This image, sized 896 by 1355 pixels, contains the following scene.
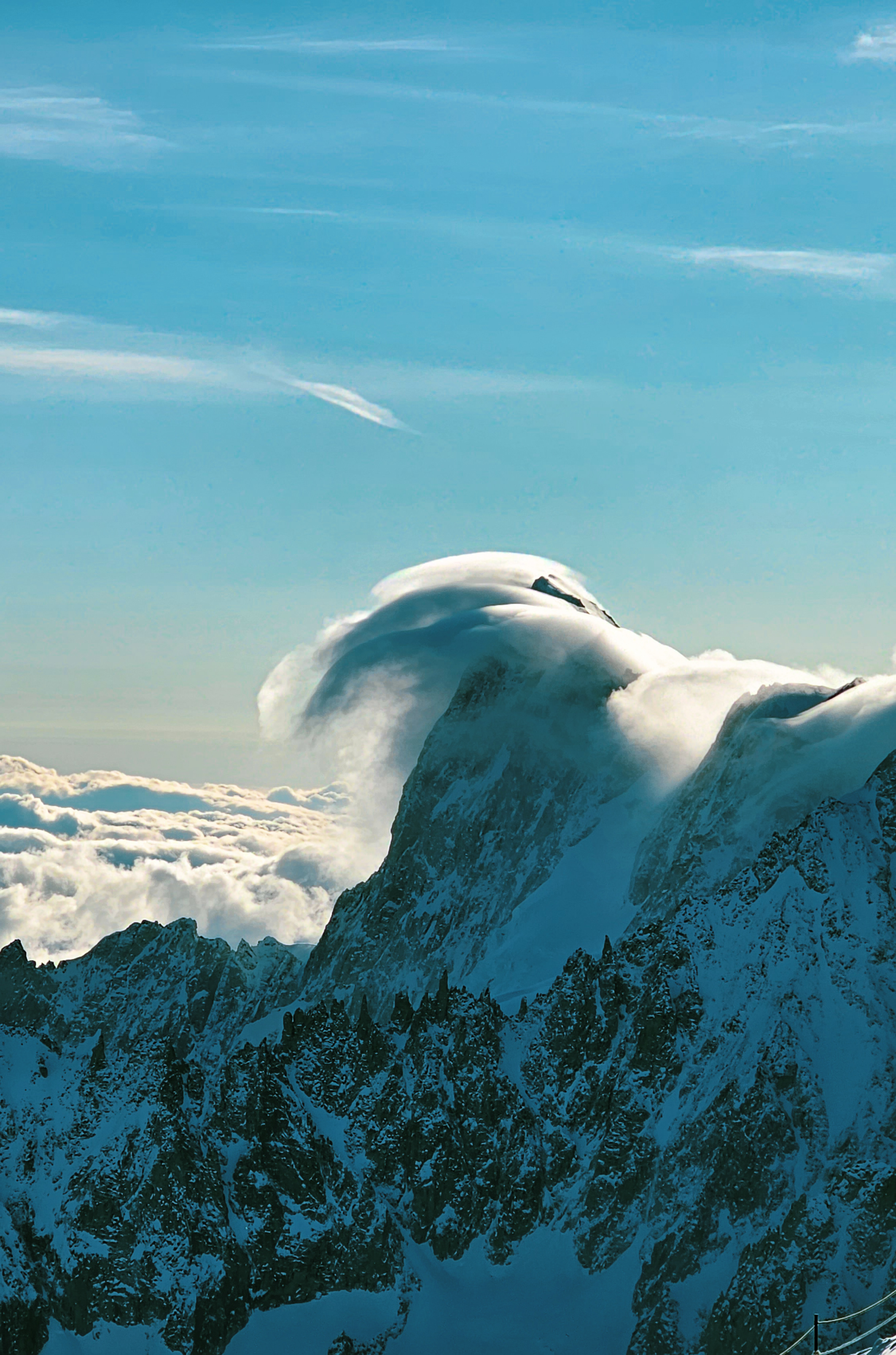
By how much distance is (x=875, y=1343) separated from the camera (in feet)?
600
